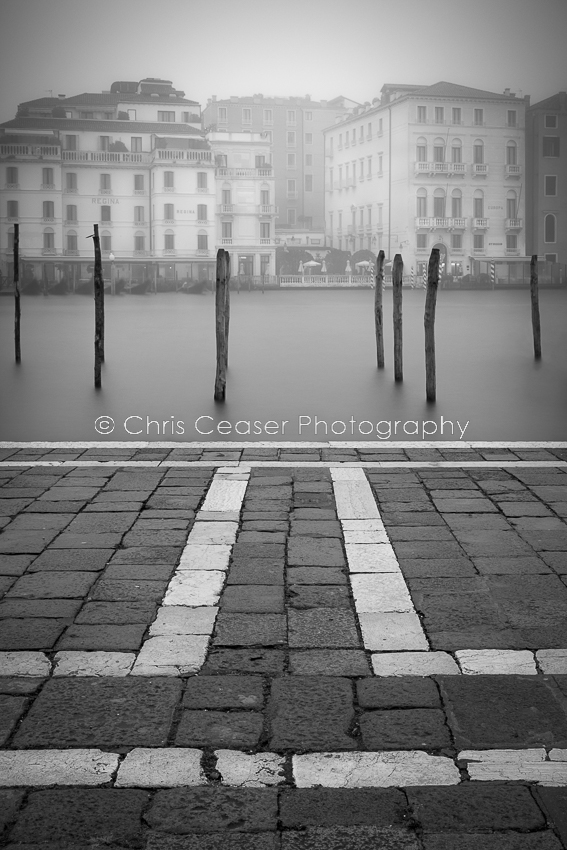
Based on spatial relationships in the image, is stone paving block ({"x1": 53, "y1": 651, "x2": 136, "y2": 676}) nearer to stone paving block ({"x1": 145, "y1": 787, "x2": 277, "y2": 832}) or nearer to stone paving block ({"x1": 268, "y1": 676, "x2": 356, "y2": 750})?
stone paving block ({"x1": 268, "y1": 676, "x2": 356, "y2": 750})

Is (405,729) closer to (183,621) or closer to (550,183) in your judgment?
(183,621)

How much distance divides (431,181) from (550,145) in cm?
271

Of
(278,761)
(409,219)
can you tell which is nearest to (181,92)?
(409,219)

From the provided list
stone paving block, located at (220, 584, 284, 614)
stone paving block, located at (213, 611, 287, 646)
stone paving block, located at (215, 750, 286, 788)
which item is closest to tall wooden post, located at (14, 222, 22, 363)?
stone paving block, located at (220, 584, 284, 614)

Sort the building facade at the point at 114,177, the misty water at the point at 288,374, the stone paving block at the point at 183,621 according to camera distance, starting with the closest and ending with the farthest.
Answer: the stone paving block at the point at 183,621, the misty water at the point at 288,374, the building facade at the point at 114,177

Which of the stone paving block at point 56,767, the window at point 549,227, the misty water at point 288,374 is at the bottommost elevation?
the stone paving block at point 56,767

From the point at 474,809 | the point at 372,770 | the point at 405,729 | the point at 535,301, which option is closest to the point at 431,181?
the point at 535,301

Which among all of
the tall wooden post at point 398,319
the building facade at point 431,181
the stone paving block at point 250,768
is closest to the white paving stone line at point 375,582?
the stone paving block at point 250,768

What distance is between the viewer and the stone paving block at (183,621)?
2621 mm

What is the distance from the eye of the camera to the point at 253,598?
288 centimetres

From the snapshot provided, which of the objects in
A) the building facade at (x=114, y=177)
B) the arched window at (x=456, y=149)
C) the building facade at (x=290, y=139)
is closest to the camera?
the building facade at (x=114, y=177)

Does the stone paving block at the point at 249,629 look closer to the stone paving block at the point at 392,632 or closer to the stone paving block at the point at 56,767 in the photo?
the stone paving block at the point at 392,632

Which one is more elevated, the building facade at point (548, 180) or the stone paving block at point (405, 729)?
the building facade at point (548, 180)

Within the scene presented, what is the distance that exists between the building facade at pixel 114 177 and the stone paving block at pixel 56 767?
19455 mm
